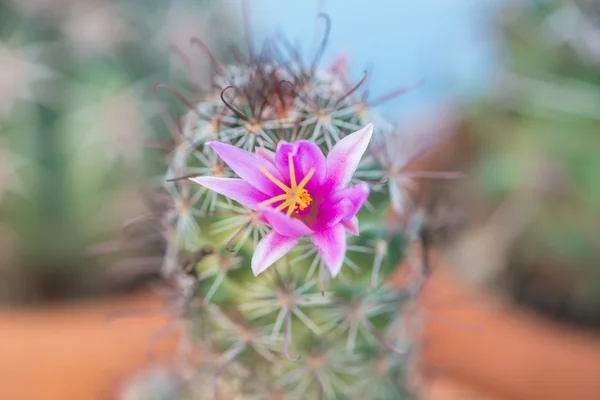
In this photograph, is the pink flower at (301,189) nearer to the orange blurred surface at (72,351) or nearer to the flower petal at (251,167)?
the flower petal at (251,167)

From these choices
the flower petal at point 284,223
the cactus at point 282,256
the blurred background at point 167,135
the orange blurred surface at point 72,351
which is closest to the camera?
the flower petal at point 284,223

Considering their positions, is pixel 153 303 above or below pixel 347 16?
below

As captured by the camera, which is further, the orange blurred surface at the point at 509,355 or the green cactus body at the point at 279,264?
the orange blurred surface at the point at 509,355

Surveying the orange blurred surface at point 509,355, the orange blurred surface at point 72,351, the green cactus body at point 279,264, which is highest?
the green cactus body at point 279,264

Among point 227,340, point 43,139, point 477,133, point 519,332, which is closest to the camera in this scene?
point 227,340

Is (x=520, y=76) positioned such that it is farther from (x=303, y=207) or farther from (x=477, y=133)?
(x=303, y=207)

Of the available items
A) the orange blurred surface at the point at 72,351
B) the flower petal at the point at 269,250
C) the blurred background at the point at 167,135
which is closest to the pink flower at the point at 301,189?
the flower petal at the point at 269,250

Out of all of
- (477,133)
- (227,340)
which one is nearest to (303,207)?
(227,340)

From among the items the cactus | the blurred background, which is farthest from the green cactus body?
the blurred background

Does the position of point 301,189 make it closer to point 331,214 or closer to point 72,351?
point 331,214
